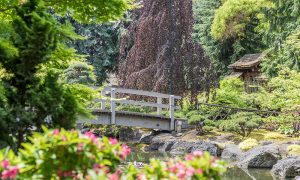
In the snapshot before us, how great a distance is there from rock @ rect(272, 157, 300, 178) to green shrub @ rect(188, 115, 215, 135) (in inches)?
263

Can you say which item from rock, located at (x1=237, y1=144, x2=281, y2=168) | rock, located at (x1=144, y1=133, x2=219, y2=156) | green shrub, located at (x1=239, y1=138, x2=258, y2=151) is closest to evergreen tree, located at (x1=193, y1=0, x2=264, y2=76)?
rock, located at (x1=144, y1=133, x2=219, y2=156)

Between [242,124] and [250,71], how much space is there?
1024 centimetres

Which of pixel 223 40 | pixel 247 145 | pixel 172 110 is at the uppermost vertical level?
pixel 223 40

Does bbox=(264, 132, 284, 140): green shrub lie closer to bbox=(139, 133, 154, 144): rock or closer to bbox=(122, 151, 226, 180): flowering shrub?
bbox=(139, 133, 154, 144): rock

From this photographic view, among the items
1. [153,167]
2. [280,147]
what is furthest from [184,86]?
[153,167]

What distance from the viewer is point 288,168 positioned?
11773 mm

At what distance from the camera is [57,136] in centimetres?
301

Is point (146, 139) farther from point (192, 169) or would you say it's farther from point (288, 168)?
point (192, 169)

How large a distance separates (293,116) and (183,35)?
6940 millimetres

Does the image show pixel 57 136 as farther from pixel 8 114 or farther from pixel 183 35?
pixel 183 35

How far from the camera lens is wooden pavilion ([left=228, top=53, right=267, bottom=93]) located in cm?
2644

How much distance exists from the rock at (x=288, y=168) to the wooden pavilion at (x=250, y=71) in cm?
1423

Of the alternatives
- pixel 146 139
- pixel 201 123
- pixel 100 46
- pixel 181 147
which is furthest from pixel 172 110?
pixel 100 46

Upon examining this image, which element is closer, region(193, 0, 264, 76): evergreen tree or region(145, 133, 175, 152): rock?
region(145, 133, 175, 152): rock
